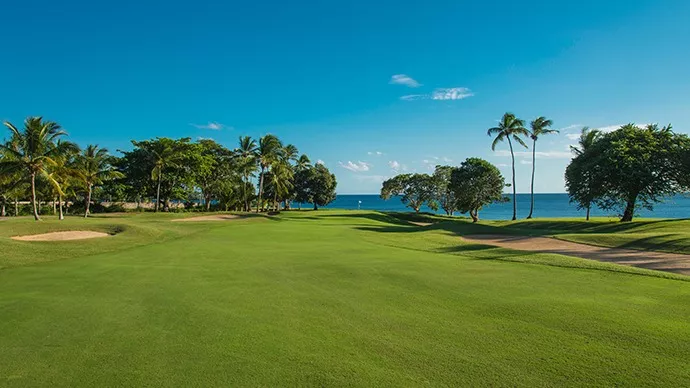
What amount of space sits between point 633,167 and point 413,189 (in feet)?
145

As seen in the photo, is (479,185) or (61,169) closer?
(61,169)

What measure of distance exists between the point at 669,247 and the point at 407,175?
2282 inches

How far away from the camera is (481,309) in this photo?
300 inches

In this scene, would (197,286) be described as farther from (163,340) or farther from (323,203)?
(323,203)

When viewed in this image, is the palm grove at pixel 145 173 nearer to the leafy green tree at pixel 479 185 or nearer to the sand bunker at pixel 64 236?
the sand bunker at pixel 64 236

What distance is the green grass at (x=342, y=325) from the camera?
488 centimetres

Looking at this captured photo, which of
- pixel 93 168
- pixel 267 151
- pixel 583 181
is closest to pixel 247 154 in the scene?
pixel 267 151

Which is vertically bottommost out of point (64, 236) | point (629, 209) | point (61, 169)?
point (64, 236)

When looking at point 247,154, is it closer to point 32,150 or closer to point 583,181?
point 32,150

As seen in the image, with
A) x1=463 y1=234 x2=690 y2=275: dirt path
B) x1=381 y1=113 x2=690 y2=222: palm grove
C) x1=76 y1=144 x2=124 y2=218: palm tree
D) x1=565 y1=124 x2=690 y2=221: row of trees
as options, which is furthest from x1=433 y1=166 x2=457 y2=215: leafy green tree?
x1=76 y1=144 x2=124 y2=218: palm tree

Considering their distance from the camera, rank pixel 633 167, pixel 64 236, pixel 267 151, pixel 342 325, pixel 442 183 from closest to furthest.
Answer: pixel 342 325, pixel 64 236, pixel 633 167, pixel 267 151, pixel 442 183

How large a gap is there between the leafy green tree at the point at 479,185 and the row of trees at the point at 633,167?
1359 cm

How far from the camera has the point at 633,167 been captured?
105ft

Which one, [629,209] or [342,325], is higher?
[629,209]
